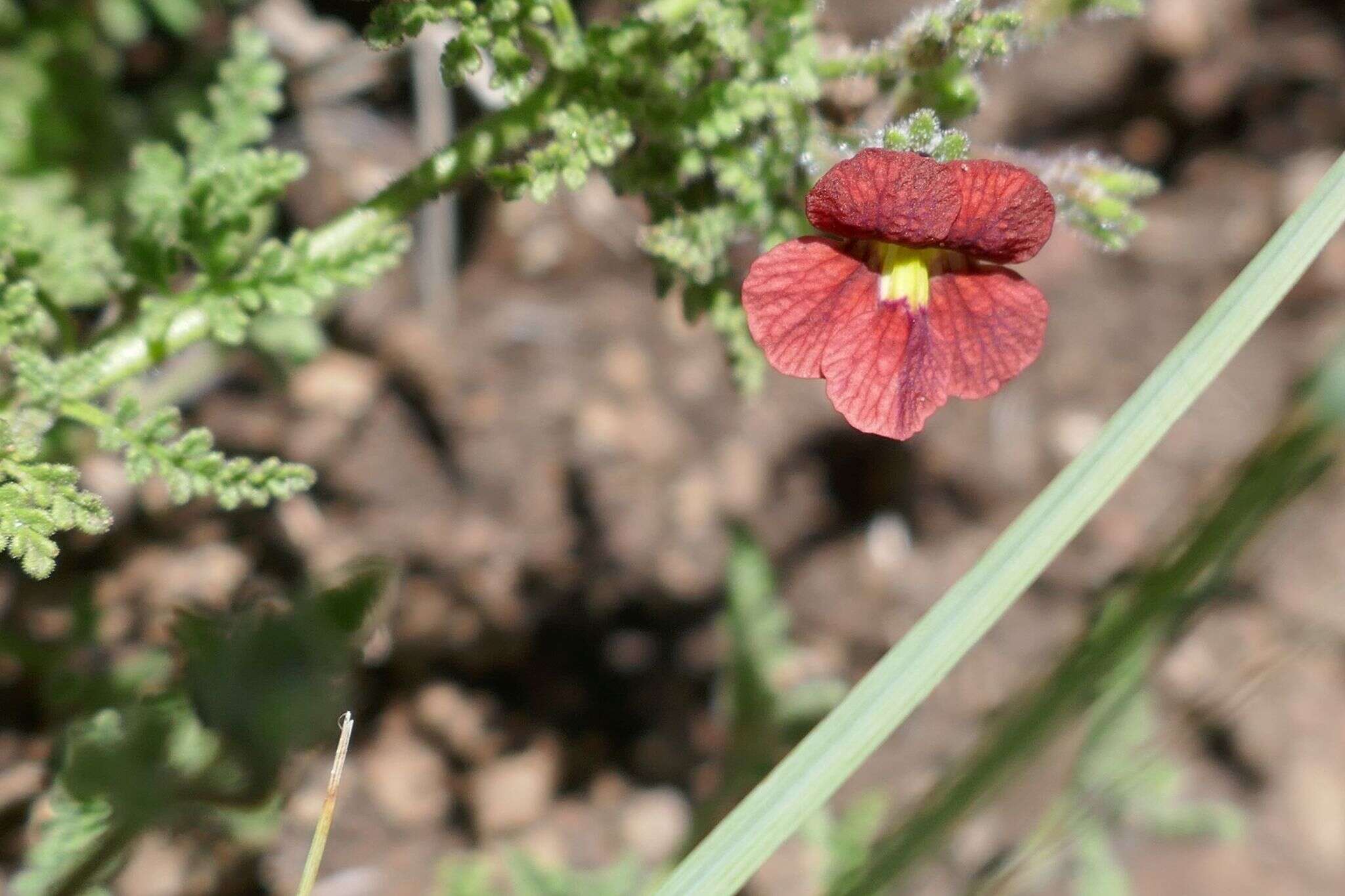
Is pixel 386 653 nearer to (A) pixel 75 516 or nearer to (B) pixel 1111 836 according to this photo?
(A) pixel 75 516

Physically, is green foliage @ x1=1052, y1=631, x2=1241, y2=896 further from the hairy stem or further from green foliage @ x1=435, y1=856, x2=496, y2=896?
the hairy stem

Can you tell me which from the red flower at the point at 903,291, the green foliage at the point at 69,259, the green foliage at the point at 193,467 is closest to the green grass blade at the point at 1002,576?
the red flower at the point at 903,291

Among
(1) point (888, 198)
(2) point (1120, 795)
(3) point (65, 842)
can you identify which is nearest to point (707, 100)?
(1) point (888, 198)

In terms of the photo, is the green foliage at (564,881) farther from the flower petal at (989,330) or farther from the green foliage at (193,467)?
the flower petal at (989,330)

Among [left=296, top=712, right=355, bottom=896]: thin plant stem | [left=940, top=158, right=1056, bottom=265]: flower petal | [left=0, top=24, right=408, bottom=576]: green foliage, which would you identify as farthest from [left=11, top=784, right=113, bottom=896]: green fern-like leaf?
[left=940, top=158, right=1056, bottom=265]: flower petal

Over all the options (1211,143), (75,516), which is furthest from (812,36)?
(1211,143)

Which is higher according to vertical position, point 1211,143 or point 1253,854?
point 1211,143

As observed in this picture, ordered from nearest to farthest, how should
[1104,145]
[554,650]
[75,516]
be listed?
1. [75,516]
2. [554,650]
3. [1104,145]
